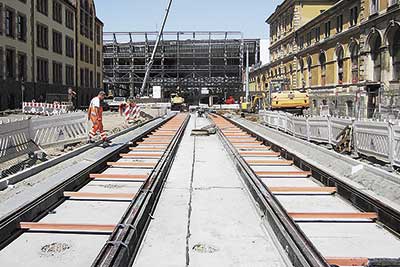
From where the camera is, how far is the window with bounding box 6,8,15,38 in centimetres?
3994

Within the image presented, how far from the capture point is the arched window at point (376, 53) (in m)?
40.2

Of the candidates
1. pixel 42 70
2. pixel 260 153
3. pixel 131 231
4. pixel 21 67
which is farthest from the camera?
pixel 42 70

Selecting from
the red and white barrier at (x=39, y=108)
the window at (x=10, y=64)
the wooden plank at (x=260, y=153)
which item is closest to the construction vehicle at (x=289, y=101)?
the red and white barrier at (x=39, y=108)

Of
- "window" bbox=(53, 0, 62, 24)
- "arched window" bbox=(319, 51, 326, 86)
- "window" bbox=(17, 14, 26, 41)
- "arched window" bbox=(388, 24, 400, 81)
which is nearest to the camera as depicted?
"arched window" bbox=(388, 24, 400, 81)

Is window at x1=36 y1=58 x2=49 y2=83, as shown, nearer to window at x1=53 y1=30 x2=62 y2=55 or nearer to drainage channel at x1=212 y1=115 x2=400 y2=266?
window at x1=53 y1=30 x2=62 y2=55

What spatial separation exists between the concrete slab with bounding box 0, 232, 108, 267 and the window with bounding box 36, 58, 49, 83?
143 feet

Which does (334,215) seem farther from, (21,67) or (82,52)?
(82,52)

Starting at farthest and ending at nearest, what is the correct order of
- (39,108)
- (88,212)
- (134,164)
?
(39,108) → (134,164) → (88,212)

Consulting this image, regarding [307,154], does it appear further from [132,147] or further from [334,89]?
[334,89]

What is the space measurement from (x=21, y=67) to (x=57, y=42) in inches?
462

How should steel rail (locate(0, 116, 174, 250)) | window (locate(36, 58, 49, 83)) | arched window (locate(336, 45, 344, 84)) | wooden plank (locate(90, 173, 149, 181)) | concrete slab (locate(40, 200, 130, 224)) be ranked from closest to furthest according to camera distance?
steel rail (locate(0, 116, 174, 250))
concrete slab (locate(40, 200, 130, 224))
wooden plank (locate(90, 173, 149, 181))
window (locate(36, 58, 49, 83))
arched window (locate(336, 45, 344, 84))

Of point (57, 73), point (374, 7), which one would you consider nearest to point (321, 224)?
point (374, 7)

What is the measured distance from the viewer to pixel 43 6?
49.1m

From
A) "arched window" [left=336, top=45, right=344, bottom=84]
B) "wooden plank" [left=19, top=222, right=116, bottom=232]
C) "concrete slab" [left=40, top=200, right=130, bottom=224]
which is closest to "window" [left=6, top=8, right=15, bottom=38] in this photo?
"arched window" [left=336, top=45, right=344, bottom=84]
